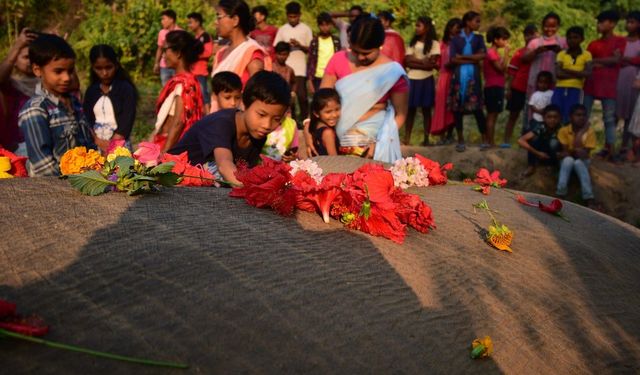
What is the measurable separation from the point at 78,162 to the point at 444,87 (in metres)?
5.73

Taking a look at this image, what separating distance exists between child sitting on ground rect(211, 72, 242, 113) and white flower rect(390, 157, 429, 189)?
4.89 ft

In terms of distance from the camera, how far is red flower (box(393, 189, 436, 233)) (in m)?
2.41

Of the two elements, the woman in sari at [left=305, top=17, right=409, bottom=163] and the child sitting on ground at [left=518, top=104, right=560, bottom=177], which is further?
the child sitting on ground at [left=518, top=104, right=560, bottom=177]

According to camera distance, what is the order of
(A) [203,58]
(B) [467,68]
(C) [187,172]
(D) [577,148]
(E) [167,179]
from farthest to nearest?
1. (A) [203,58]
2. (B) [467,68]
3. (D) [577,148]
4. (C) [187,172]
5. (E) [167,179]

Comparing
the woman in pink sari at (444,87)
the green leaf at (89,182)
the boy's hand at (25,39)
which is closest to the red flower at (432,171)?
the green leaf at (89,182)

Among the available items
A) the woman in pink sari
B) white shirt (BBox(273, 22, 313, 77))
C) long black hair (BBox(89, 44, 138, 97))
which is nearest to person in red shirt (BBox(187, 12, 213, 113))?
white shirt (BBox(273, 22, 313, 77))

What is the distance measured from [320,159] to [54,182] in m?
1.76

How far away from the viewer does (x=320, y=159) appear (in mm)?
3775

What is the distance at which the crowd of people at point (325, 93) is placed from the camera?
3172mm

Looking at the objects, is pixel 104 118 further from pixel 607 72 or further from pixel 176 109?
pixel 607 72

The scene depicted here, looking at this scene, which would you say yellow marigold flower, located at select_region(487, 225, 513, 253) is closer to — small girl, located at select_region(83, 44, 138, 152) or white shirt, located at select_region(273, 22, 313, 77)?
small girl, located at select_region(83, 44, 138, 152)

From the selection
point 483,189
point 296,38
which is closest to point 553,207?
point 483,189

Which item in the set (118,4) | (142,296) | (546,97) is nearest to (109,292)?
(142,296)

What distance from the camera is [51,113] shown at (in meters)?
3.16
